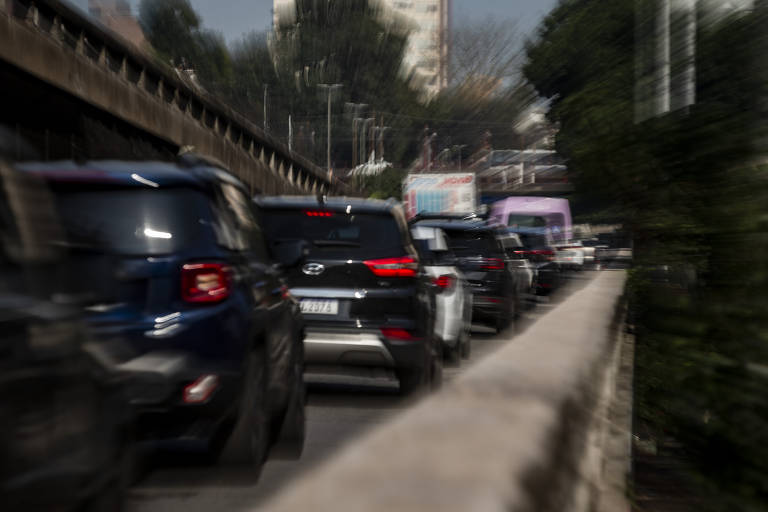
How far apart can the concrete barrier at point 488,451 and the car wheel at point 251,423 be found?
2.04m

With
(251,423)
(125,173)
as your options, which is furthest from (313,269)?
(125,173)

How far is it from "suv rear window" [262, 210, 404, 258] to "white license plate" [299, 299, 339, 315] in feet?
1.21

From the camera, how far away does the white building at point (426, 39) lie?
54000 millimetres

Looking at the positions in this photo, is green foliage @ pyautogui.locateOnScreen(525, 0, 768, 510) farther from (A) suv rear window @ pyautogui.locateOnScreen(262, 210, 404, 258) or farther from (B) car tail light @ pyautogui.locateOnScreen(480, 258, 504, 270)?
(B) car tail light @ pyautogui.locateOnScreen(480, 258, 504, 270)

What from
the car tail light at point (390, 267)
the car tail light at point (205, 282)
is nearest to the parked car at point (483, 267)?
the car tail light at point (390, 267)

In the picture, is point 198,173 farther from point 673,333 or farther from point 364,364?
point 364,364

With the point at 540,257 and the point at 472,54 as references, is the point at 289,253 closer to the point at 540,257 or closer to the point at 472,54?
the point at 540,257

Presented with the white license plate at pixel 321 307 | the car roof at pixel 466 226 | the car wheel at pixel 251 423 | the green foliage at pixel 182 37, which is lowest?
the car wheel at pixel 251 423

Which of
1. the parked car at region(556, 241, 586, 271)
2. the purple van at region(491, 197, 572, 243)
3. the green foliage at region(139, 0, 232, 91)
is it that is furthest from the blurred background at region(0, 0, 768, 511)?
the green foliage at region(139, 0, 232, 91)

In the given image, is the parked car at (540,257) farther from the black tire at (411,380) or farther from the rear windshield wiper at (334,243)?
the rear windshield wiper at (334,243)

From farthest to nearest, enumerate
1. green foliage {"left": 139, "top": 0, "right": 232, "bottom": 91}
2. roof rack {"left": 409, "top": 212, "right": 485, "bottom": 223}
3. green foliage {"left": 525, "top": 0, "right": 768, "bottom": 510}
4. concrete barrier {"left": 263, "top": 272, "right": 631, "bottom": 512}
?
green foliage {"left": 139, "top": 0, "right": 232, "bottom": 91} < roof rack {"left": 409, "top": 212, "right": 485, "bottom": 223} < green foliage {"left": 525, "top": 0, "right": 768, "bottom": 510} < concrete barrier {"left": 263, "top": 272, "right": 631, "bottom": 512}

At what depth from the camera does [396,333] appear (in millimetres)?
8711

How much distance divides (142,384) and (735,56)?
9.42 feet

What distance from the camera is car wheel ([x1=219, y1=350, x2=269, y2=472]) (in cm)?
541
